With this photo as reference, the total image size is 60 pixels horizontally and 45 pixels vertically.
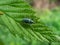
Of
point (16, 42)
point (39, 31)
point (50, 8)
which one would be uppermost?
point (39, 31)

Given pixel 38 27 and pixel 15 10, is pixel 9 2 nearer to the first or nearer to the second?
pixel 15 10

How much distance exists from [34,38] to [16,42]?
2399mm

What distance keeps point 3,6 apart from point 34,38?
0.91 ft

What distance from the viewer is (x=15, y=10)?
4.13ft

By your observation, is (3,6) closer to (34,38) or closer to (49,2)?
(34,38)

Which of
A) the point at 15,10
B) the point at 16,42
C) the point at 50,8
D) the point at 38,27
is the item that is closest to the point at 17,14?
the point at 15,10

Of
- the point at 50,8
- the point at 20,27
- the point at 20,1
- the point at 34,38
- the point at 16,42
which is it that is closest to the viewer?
the point at 34,38

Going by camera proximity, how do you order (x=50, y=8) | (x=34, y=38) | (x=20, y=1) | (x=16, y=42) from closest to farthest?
(x=34, y=38)
(x=20, y=1)
(x=16, y=42)
(x=50, y=8)

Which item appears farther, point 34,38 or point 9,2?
point 9,2

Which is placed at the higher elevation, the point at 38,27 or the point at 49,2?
the point at 38,27

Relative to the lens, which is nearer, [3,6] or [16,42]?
[3,6]

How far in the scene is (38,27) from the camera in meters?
1.18

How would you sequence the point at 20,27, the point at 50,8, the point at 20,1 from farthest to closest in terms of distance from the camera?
the point at 50,8 → the point at 20,1 → the point at 20,27

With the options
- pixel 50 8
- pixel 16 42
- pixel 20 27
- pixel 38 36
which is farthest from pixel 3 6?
pixel 50 8
